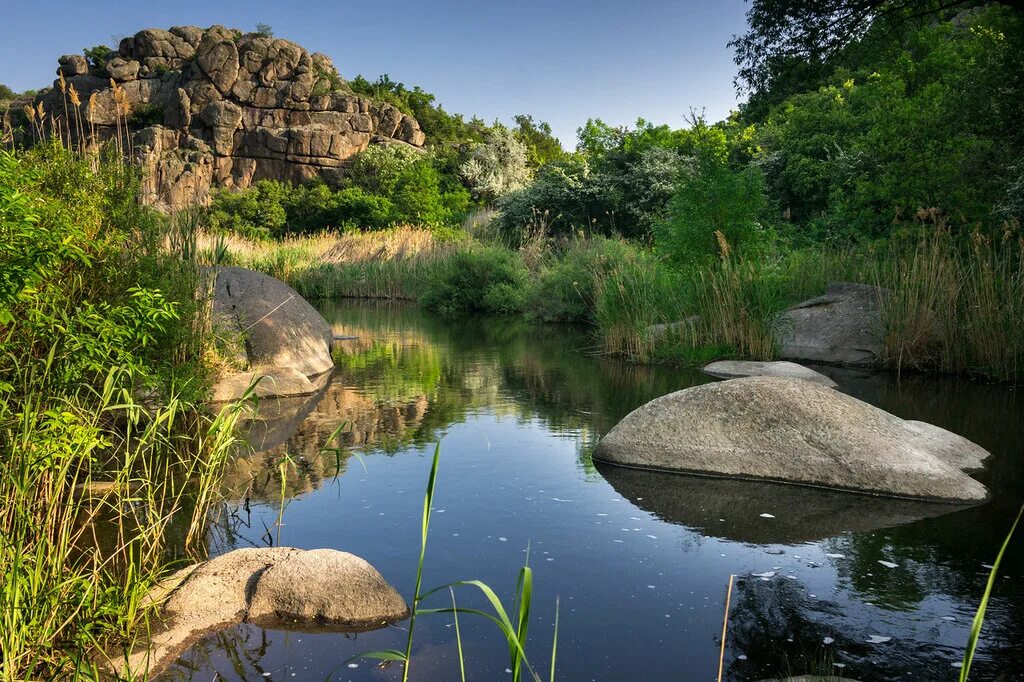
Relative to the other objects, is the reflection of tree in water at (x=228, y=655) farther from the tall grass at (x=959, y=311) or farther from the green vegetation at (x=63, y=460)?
the tall grass at (x=959, y=311)

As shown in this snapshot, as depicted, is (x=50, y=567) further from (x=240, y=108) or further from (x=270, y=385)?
(x=240, y=108)

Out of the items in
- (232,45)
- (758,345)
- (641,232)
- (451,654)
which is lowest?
(451,654)

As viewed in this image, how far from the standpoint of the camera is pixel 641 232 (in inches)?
1014

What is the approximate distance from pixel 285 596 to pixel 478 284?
17720mm

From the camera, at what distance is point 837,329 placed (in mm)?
11492

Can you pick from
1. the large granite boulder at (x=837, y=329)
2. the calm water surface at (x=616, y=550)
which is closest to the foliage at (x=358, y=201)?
the large granite boulder at (x=837, y=329)

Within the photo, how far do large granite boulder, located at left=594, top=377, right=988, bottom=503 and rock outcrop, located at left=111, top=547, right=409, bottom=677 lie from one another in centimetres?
282

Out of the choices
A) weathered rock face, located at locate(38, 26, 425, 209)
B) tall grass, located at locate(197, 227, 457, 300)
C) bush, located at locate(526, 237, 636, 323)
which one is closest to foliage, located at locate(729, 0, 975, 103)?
bush, located at locate(526, 237, 636, 323)

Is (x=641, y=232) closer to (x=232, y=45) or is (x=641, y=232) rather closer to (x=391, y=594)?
(x=391, y=594)

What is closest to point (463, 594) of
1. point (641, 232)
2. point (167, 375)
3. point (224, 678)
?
point (224, 678)

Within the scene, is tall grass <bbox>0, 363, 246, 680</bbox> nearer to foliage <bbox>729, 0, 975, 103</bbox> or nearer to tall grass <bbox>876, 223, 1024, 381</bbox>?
tall grass <bbox>876, 223, 1024, 381</bbox>

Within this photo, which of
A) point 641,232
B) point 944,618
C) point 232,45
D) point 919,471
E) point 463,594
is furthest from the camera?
point 232,45

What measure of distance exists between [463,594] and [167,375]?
3117 mm

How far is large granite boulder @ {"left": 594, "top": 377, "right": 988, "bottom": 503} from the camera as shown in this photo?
18.0 feet
